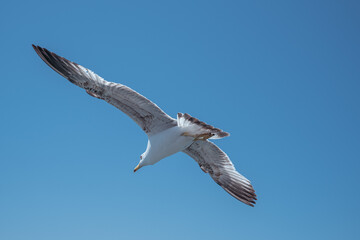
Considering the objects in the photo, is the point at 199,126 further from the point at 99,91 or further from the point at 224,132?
the point at 99,91

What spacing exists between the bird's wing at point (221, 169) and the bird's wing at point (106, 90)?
2.21m

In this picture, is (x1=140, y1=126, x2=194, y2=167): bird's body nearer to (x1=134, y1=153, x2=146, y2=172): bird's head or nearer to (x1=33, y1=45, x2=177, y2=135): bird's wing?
(x1=134, y1=153, x2=146, y2=172): bird's head

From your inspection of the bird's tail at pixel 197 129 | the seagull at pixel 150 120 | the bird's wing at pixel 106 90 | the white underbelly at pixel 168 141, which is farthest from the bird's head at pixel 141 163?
the bird's tail at pixel 197 129

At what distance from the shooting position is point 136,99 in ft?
33.2

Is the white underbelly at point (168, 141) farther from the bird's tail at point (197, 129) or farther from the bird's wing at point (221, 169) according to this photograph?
the bird's wing at point (221, 169)

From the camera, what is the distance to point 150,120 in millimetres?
10797

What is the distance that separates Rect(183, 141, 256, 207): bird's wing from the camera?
12.4 metres

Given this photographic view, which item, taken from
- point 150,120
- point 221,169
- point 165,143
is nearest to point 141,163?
point 165,143

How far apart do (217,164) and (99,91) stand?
463cm

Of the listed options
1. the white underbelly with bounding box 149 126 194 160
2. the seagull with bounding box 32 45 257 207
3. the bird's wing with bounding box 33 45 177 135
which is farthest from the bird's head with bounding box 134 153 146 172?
the bird's wing with bounding box 33 45 177 135

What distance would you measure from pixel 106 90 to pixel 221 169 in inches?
188

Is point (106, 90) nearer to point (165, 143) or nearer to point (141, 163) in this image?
point (165, 143)

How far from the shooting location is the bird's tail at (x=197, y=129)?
10.3 metres

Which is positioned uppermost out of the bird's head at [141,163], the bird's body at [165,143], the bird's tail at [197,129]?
the bird's tail at [197,129]
